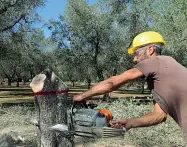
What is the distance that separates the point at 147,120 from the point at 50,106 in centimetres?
198

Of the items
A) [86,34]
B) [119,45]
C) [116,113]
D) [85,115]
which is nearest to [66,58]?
[86,34]

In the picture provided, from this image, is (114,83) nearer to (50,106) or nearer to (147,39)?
(147,39)

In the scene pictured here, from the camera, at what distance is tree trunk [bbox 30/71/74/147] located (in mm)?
5000

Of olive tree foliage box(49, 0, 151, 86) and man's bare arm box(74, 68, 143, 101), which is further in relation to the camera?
olive tree foliage box(49, 0, 151, 86)

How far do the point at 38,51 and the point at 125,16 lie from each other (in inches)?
380

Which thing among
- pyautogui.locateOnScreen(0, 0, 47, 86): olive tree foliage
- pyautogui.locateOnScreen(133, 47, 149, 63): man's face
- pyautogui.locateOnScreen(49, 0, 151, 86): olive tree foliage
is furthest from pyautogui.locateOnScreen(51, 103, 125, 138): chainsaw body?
pyautogui.locateOnScreen(49, 0, 151, 86): olive tree foliage

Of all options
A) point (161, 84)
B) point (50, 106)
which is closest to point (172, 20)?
point (50, 106)

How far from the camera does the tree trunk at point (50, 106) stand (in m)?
5.00

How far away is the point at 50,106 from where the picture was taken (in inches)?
197

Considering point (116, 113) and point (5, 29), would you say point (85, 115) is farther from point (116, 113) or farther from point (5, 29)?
point (5, 29)

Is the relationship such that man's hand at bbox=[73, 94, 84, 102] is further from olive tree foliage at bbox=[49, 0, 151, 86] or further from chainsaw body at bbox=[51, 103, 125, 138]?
olive tree foliage at bbox=[49, 0, 151, 86]

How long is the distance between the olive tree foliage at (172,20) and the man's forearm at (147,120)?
16908 mm

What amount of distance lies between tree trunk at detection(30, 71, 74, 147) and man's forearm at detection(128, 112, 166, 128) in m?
1.80

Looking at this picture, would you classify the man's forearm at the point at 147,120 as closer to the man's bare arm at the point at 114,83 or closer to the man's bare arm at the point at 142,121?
the man's bare arm at the point at 142,121
